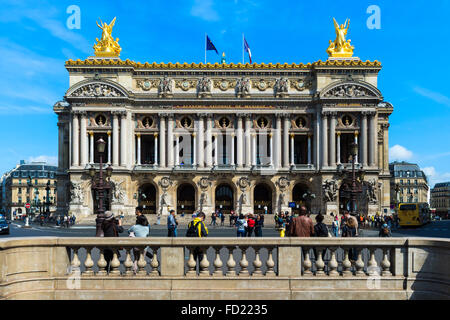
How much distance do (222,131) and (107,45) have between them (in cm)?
2043

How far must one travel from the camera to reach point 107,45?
216 feet

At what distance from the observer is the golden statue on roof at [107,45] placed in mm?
65375

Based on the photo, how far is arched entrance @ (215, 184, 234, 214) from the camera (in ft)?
214

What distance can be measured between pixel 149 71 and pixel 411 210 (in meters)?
38.5

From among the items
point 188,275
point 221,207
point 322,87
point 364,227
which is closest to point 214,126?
point 221,207

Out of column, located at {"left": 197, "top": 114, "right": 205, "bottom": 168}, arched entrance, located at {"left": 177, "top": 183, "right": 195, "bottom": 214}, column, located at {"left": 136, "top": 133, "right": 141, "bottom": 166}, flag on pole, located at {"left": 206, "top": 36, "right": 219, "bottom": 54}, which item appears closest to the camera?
flag on pole, located at {"left": 206, "top": 36, "right": 219, "bottom": 54}

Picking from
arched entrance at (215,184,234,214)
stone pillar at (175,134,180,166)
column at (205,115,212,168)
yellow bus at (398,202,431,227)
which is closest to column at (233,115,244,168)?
column at (205,115,212,168)

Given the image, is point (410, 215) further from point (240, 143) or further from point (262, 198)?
point (240, 143)

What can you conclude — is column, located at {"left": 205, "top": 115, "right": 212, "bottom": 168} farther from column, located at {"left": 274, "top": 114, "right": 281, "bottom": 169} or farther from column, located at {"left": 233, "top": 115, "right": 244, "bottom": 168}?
column, located at {"left": 274, "top": 114, "right": 281, "bottom": 169}

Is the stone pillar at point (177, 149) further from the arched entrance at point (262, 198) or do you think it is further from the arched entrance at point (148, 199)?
the arched entrance at point (262, 198)

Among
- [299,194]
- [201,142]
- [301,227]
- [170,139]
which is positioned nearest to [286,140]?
[299,194]

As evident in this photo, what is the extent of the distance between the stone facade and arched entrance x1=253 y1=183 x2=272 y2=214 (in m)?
0.14

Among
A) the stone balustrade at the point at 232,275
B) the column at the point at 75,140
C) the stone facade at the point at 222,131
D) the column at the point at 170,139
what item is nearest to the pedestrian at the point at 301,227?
the stone balustrade at the point at 232,275

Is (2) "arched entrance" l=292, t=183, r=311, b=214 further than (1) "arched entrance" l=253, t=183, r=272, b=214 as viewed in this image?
Yes
